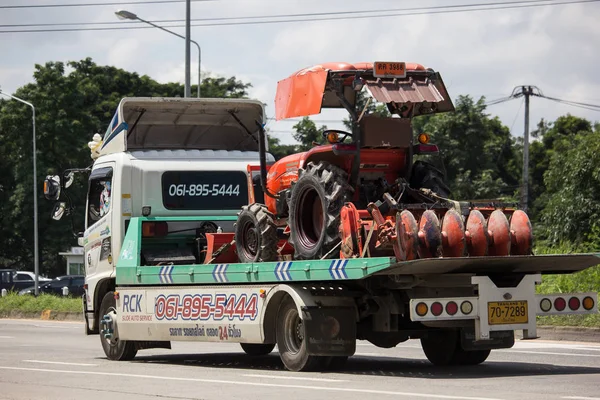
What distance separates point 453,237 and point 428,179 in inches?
83.9

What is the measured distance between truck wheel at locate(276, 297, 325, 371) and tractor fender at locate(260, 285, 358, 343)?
110 millimetres

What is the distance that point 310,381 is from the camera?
12.6 metres

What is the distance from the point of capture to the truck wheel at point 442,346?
590 inches

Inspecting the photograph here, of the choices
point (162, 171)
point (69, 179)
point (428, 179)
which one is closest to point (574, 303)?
point (428, 179)

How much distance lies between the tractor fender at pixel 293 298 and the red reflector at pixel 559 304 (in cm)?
227

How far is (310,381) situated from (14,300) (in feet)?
90.8

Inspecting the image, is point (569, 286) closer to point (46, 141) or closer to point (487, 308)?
point (487, 308)

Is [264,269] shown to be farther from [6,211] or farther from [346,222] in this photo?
[6,211]

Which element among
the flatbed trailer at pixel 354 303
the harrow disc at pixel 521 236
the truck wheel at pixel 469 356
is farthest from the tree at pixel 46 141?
the harrow disc at pixel 521 236

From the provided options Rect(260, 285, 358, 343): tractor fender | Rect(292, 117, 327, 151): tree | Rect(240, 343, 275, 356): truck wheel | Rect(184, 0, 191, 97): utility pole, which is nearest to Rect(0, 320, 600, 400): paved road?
Rect(240, 343, 275, 356): truck wheel

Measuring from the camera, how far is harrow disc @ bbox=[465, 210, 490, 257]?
41.5ft

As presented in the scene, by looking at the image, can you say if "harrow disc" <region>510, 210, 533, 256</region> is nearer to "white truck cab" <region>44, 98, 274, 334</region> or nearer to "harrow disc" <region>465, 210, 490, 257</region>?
A: "harrow disc" <region>465, 210, 490, 257</region>

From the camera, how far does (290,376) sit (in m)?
13.4

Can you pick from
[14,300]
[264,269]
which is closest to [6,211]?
[14,300]
